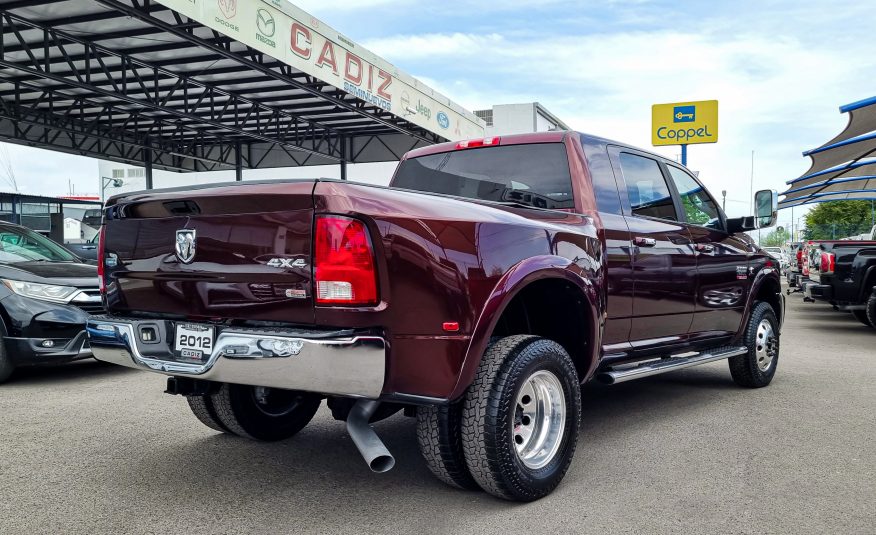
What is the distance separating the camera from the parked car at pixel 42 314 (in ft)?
20.5

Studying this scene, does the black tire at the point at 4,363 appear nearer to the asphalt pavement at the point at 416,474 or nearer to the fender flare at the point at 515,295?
the asphalt pavement at the point at 416,474

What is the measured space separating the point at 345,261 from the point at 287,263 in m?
0.26

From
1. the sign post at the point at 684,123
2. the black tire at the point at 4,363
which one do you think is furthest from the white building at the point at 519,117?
the black tire at the point at 4,363

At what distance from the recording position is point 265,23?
13.2 m

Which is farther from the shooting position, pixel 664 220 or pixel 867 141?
pixel 867 141

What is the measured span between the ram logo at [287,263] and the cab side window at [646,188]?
252 centimetres

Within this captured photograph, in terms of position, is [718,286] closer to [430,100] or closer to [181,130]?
[430,100]

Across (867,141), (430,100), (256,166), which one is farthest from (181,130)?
(867,141)

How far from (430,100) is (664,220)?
16373mm

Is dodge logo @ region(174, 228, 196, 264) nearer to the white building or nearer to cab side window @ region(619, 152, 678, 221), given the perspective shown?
cab side window @ region(619, 152, 678, 221)

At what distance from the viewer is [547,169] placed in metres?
4.51

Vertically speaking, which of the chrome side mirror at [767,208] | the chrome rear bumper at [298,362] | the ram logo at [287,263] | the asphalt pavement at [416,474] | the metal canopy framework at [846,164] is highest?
the metal canopy framework at [846,164]

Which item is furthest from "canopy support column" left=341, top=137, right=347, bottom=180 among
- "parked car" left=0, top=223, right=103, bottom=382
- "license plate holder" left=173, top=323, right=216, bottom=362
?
"license plate holder" left=173, top=323, right=216, bottom=362

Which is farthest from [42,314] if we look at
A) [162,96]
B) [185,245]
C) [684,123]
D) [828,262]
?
[684,123]
